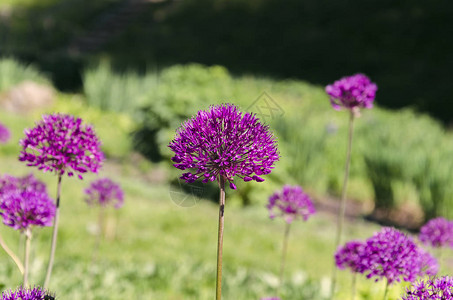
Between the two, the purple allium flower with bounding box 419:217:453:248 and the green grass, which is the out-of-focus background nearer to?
the green grass

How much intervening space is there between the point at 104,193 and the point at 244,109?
12.3 feet

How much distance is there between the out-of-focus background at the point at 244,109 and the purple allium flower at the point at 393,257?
2.16 feet

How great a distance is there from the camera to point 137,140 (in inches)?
406

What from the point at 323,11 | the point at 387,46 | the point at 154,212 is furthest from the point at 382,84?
the point at 154,212

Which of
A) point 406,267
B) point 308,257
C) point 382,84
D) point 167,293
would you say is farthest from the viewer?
point 382,84

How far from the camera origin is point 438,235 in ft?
9.15

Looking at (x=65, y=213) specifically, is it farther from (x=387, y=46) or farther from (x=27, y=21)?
(x=27, y=21)

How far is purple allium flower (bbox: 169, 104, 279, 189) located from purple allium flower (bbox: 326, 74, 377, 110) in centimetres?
153

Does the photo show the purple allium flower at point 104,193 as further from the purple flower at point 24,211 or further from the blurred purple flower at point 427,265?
the blurred purple flower at point 427,265

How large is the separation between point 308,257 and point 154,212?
7.20 ft

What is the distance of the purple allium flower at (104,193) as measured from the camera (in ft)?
9.79

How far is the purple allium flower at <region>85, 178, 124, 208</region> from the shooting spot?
9.79 ft

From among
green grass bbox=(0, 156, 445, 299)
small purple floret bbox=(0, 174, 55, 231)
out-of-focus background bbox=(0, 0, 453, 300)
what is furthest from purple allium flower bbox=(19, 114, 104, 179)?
green grass bbox=(0, 156, 445, 299)

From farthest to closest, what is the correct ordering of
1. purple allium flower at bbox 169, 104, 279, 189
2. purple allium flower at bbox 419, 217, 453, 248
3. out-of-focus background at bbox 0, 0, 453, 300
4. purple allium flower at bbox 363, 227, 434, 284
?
out-of-focus background at bbox 0, 0, 453, 300 → purple allium flower at bbox 419, 217, 453, 248 → purple allium flower at bbox 363, 227, 434, 284 → purple allium flower at bbox 169, 104, 279, 189
